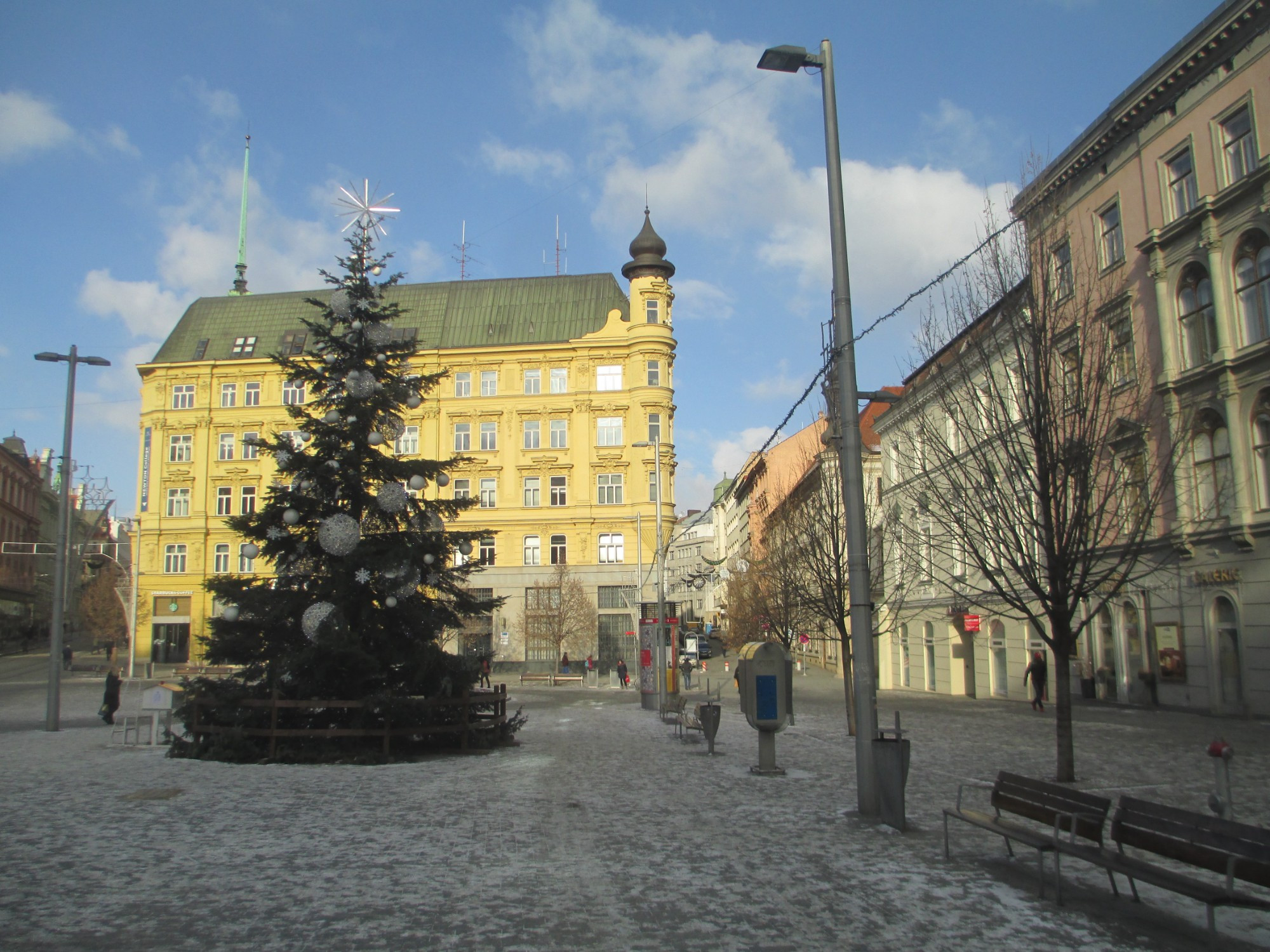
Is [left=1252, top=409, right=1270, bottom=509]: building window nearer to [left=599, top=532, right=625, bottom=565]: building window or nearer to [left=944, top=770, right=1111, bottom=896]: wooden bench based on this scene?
[left=944, top=770, right=1111, bottom=896]: wooden bench

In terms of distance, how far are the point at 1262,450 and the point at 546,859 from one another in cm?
2062

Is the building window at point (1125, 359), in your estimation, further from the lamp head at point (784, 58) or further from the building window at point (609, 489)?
the building window at point (609, 489)

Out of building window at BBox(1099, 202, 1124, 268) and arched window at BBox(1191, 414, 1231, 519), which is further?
building window at BBox(1099, 202, 1124, 268)

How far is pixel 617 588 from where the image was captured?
185ft

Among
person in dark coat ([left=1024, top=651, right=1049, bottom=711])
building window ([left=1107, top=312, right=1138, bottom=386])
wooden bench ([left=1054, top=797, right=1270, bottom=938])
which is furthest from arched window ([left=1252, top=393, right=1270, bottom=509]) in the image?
wooden bench ([left=1054, top=797, right=1270, bottom=938])

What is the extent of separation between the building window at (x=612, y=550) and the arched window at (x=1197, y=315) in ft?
116

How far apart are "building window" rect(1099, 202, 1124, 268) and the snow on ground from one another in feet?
50.6

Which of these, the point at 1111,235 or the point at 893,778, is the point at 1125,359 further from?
the point at 893,778

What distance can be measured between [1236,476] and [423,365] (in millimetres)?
46217

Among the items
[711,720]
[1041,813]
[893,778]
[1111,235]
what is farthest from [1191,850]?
[1111,235]

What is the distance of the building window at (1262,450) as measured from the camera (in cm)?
2278

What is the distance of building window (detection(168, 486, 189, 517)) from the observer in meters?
62.5

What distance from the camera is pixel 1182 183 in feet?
84.4

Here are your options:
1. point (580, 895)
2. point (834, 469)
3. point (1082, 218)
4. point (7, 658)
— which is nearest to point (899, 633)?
point (834, 469)
